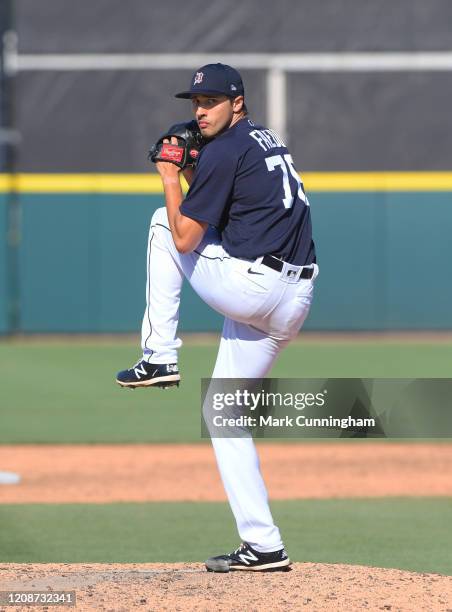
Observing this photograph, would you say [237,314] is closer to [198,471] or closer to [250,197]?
[250,197]

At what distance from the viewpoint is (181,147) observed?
14.4 feet

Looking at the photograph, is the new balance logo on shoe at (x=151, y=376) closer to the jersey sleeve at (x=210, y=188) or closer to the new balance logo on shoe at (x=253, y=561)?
the jersey sleeve at (x=210, y=188)

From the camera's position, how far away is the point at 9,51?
52.9 feet

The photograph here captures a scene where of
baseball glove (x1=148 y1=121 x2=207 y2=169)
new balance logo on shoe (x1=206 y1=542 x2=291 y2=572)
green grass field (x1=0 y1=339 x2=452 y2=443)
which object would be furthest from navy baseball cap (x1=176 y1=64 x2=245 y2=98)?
green grass field (x1=0 y1=339 x2=452 y2=443)

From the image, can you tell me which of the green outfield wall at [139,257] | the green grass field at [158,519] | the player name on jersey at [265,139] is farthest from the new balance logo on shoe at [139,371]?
the green outfield wall at [139,257]

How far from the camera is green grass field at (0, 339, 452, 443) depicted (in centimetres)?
985

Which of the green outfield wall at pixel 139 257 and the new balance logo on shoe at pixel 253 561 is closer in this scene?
the new balance logo on shoe at pixel 253 561

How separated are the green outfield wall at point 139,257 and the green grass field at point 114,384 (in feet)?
1.71

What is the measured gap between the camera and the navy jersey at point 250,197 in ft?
13.9

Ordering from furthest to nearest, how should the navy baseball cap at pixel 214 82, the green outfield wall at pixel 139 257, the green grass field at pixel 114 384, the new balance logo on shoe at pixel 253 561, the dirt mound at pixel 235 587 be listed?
1. the green outfield wall at pixel 139 257
2. the green grass field at pixel 114 384
3. the new balance logo on shoe at pixel 253 561
4. the navy baseball cap at pixel 214 82
5. the dirt mound at pixel 235 587

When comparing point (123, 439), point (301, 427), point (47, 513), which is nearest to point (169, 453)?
point (123, 439)

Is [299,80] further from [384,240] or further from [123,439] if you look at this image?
[123,439]

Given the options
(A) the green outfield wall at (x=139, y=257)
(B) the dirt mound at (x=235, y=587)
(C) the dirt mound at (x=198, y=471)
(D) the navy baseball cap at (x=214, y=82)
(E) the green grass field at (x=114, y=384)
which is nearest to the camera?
(B) the dirt mound at (x=235, y=587)

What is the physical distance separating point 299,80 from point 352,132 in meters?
0.98
